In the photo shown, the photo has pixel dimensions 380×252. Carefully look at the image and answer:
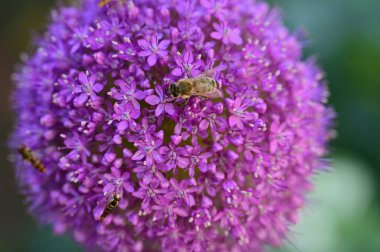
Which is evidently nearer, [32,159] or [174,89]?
[174,89]

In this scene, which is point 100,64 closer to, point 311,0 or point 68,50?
point 68,50

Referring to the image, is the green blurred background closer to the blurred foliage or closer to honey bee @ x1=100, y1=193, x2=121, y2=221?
the blurred foliage

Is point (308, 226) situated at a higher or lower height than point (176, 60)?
lower

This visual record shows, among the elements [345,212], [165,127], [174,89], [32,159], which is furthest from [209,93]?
[345,212]

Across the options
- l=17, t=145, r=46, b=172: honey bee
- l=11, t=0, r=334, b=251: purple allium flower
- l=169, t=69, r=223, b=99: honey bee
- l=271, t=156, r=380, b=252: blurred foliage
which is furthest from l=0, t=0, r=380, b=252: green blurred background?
l=169, t=69, r=223, b=99: honey bee

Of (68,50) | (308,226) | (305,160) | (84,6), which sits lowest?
(308,226)

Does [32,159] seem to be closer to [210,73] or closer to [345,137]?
[210,73]

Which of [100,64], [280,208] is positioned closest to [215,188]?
[280,208]
